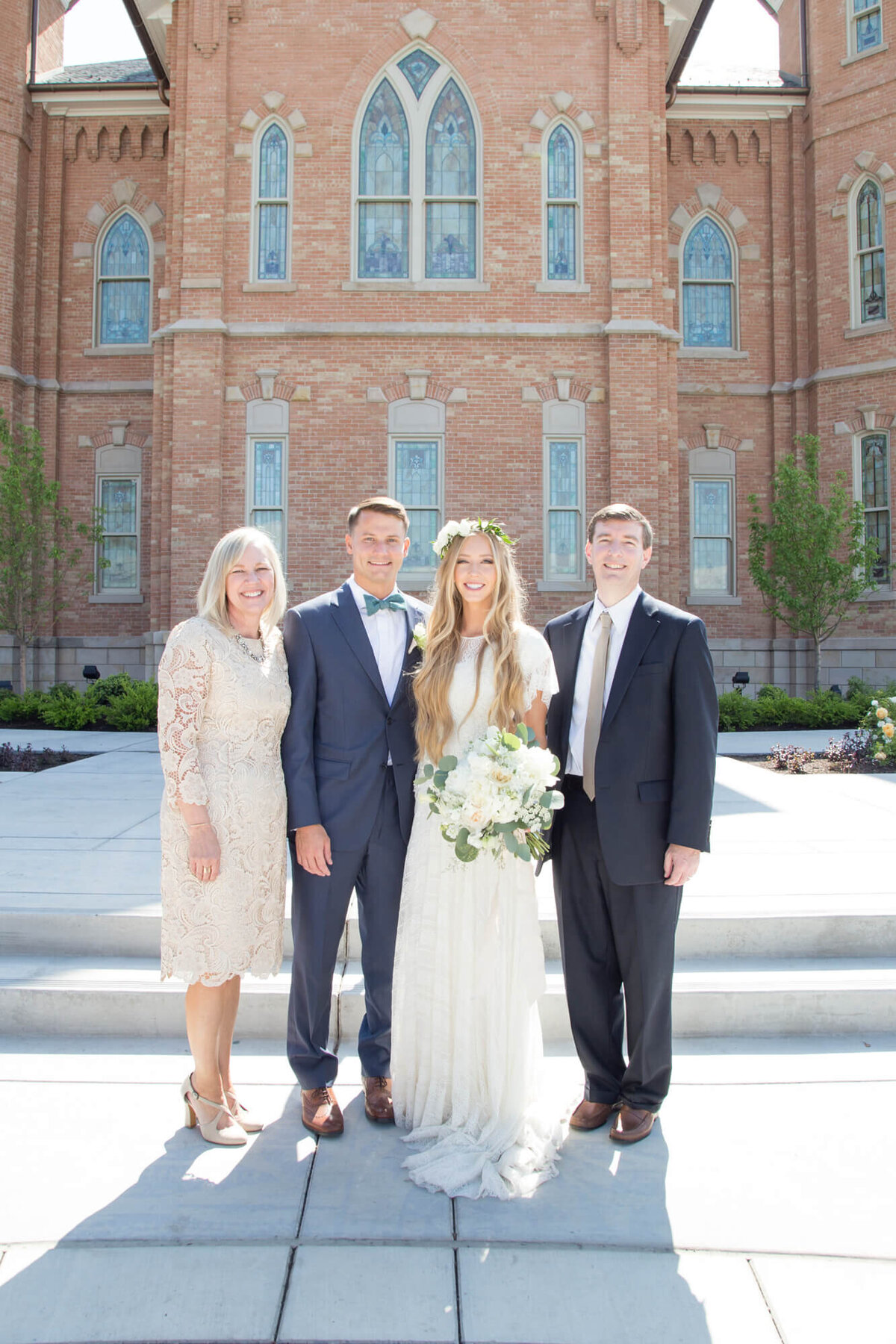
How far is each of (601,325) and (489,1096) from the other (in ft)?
43.4

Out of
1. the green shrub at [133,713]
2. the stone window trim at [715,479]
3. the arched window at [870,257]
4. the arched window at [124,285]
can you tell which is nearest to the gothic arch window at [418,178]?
the arched window at [124,285]

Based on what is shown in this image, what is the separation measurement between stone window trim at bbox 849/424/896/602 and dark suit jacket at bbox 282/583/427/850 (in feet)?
49.5

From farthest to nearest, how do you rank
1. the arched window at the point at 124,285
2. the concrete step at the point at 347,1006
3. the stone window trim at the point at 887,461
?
the arched window at the point at 124,285
the stone window trim at the point at 887,461
the concrete step at the point at 347,1006

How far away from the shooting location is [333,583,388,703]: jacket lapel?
3.31 meters

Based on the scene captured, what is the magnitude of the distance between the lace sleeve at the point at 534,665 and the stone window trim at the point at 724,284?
1574 cm

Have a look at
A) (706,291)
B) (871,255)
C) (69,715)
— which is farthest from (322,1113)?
(871,255)

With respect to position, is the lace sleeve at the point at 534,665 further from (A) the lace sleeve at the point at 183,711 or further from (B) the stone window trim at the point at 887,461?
(B) the stone window trim at the point at 887,461

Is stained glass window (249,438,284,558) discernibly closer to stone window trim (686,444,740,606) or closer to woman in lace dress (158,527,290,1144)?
stone window trim (686,444,740,606)

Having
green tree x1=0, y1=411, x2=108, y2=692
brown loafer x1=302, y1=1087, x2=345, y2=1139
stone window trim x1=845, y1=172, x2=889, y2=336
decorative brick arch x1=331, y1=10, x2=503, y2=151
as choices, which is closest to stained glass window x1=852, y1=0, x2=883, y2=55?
stone window trim x1=845, y1=172, x2=889, y2=336

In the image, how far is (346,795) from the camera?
3264 millimetres

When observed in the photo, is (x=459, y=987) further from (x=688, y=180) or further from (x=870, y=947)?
(x=688, y=180)

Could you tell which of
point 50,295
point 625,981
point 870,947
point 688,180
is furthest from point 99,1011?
point 688,180

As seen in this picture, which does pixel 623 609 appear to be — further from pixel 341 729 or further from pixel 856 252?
pixel 856 252

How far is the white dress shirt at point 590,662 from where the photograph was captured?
3338mm
